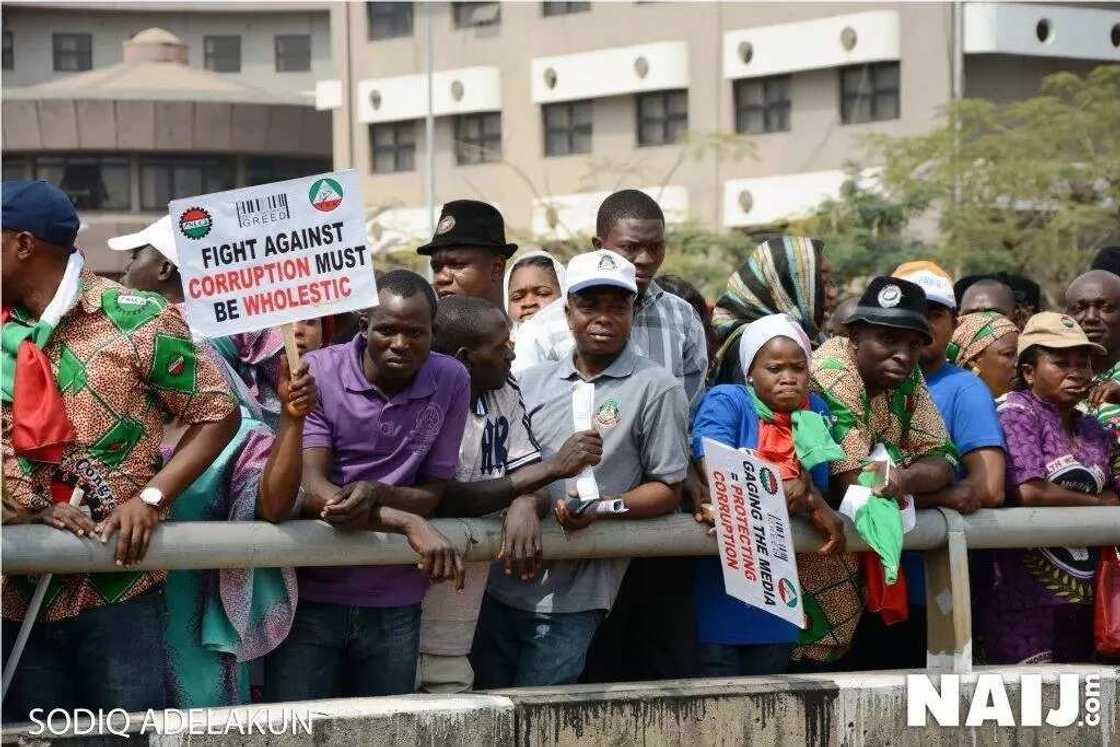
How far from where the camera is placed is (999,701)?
6.19m

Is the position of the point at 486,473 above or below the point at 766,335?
below

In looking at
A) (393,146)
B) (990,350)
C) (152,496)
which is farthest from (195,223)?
(393,146)

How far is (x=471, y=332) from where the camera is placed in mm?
6066

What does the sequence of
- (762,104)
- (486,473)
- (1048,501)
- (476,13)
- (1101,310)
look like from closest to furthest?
(486,473), (1048,501), (1101,310), (762,104), (476,13)

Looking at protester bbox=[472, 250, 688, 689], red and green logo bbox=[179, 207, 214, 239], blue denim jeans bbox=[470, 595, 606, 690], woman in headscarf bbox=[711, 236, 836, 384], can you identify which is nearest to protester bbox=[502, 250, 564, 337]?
woman in headscarf bbox=[711, 236, 836, 384]

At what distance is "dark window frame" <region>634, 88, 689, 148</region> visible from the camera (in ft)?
156

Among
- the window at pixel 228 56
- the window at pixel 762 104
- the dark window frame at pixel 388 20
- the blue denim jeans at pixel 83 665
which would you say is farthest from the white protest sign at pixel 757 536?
the window at pixel 228 56

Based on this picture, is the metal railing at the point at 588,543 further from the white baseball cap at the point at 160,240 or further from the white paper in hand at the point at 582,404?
the white baseball cap at the point at 160,240

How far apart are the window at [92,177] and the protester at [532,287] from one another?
57.7 metres

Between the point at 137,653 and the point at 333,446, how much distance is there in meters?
0.81

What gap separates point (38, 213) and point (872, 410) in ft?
9.13

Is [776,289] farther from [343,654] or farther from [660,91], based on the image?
[660,91]

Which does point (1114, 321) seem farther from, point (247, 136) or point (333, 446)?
point (247, 136)

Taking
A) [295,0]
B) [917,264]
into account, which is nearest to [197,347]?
[917,264]
